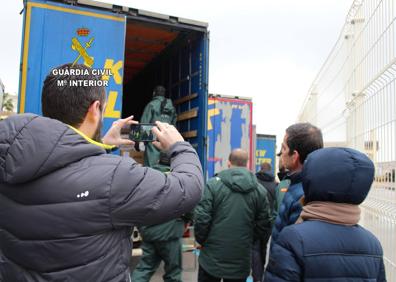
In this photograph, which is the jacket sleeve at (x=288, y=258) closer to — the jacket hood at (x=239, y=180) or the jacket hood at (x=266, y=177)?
the jacket hood at (x=239, y=180)

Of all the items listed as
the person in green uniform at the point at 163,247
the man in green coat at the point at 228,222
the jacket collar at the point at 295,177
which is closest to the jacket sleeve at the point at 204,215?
the man in green coat at the point at 228,222

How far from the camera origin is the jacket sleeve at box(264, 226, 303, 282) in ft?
4.91

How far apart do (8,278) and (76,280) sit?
0.28m

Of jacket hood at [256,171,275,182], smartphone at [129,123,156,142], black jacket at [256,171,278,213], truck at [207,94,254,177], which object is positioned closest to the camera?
smartphone at [129,123,156,142]

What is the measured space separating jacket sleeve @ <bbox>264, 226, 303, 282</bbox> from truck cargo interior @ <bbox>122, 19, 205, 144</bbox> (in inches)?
152

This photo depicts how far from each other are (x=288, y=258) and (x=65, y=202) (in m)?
0.93

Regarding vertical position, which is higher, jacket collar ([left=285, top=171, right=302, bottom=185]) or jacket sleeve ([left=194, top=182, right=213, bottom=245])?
jacket collar ([left=285, top=171, right=302, bottom=185])

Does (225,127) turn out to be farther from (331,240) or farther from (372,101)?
(331,240)

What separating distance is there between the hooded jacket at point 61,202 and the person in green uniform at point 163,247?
108 inches

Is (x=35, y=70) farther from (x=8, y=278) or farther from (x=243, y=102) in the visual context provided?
(x=243, y=102)

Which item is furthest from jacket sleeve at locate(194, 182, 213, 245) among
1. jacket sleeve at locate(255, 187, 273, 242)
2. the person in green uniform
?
the person in green uniform

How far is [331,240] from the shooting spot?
1513mm

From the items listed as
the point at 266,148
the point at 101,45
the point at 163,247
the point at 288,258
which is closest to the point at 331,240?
the point at 288,258

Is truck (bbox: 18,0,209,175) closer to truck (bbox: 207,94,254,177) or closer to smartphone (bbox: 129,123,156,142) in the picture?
smartphone (bbox: 129,123,156,142)
